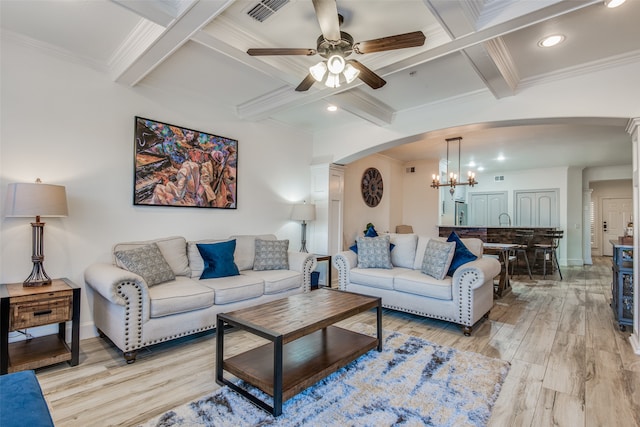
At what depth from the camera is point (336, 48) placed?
2338mm

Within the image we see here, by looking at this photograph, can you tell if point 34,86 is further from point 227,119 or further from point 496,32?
point 496,32

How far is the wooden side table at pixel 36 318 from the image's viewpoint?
2236 mm

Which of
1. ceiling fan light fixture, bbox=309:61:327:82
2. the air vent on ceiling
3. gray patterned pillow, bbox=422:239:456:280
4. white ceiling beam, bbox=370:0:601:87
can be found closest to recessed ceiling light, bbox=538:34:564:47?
white ceiling beam, bbox=370:0:601:87

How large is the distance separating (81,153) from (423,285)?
3.72 metres

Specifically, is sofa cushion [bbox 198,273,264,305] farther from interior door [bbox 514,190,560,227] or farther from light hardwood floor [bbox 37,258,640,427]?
interior door [bbox 514,190,560,227]

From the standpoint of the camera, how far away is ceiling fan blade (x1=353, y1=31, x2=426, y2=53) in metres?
2.05

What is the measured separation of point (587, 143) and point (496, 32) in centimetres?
529

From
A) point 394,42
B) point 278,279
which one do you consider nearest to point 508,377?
point 278,279

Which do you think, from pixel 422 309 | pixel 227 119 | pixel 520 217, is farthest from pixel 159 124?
pixel 520 217

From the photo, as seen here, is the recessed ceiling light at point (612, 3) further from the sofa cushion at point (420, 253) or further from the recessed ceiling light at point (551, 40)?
the sofa cushion at point (420, 253)

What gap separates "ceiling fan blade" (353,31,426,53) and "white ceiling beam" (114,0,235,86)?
91 centimetres

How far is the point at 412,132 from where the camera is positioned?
4371 millimetres

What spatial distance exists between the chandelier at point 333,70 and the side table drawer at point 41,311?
2.54m

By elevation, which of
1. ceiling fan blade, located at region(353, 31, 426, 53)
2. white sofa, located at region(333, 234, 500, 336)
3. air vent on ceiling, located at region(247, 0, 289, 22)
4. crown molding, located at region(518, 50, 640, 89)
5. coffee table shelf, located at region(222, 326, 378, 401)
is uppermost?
air vent on ceiling, located at region(247, 0, 289, 22)
